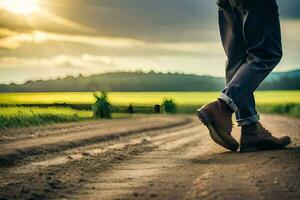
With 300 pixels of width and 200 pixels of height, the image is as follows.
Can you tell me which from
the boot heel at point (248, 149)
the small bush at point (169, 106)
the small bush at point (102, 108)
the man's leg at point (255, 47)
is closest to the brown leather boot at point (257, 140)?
the boot heel at point (248, 149)

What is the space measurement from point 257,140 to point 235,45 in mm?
803

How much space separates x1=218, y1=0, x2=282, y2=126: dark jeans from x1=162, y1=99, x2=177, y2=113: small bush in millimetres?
30684

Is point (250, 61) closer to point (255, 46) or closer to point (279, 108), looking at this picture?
point (255, 46)

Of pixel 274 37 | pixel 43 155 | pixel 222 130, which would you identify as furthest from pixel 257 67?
pixel 43 155

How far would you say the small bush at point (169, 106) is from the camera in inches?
1405

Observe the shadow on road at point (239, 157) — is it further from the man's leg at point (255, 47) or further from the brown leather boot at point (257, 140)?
the man's leg at point (255, 47)

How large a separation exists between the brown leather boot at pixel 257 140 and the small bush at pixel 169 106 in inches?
1206

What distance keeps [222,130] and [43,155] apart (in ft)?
6.96

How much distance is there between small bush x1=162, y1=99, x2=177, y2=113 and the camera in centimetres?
3569

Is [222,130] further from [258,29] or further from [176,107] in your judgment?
[176,107]

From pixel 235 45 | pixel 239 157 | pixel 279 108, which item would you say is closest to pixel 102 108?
pixel 279 108

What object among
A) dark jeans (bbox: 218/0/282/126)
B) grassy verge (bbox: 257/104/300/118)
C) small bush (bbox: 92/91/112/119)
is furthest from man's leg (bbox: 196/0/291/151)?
grassy verge (bbox: 257/104/300/118)

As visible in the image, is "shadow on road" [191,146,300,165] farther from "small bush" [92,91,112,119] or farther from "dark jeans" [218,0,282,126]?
"small bush" [92,91,112,119]

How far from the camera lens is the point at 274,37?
4.51m
